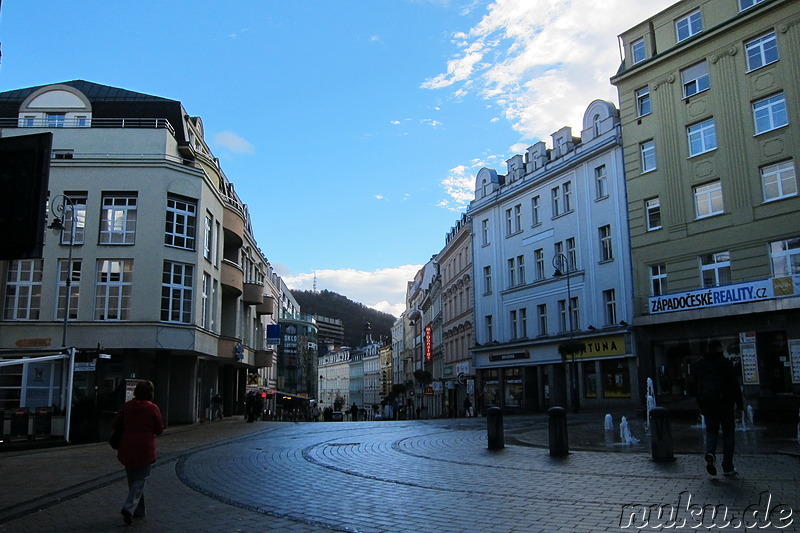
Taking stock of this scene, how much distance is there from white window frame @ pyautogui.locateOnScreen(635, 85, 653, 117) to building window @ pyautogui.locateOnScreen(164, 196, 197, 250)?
2352 cm

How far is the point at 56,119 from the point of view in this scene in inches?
1387

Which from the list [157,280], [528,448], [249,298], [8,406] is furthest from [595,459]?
[249,298]

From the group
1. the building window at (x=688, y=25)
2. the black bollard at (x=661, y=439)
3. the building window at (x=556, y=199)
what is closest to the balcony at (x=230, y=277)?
the building window at (x=556, y=199)

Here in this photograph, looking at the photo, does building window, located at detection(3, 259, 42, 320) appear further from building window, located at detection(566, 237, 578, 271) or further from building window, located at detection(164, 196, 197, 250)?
building window, located at detection(566, 237, 578, 271)

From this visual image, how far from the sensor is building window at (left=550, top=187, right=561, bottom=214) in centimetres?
4210

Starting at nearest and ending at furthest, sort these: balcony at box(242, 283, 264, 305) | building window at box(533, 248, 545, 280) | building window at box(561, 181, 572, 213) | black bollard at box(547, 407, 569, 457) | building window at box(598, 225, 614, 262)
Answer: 1. black bollard at box(547, 407, 569, 457)
2. building window at box(598, 225, 614, 262)
3. building window at box(561, 181, 572, 213)
4. building window at box(533, 248, 545, 280)
5. balcony at box(242, 283, 264, 305)

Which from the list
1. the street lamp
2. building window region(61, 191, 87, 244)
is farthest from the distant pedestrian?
building window region(61, 191, 87, 244)

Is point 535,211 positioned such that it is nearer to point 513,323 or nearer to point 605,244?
point 605,244

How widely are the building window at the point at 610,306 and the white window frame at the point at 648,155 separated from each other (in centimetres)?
706

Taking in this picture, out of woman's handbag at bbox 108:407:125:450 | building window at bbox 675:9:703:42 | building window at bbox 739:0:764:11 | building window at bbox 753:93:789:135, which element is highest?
building window at bbox 675:9:703:42

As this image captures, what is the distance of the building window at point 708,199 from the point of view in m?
30.3

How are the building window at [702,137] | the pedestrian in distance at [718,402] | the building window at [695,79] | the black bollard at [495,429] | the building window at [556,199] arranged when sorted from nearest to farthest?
the pedestrian in distance at [718,402] < the black bollard at [495,429] < the building window at [702,137] < the building window at [695,79] < the building window at [556,199]

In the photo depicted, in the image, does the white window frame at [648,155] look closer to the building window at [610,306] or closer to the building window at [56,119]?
the building window at [610,306]

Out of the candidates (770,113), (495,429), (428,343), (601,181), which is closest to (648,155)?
(601,181)
